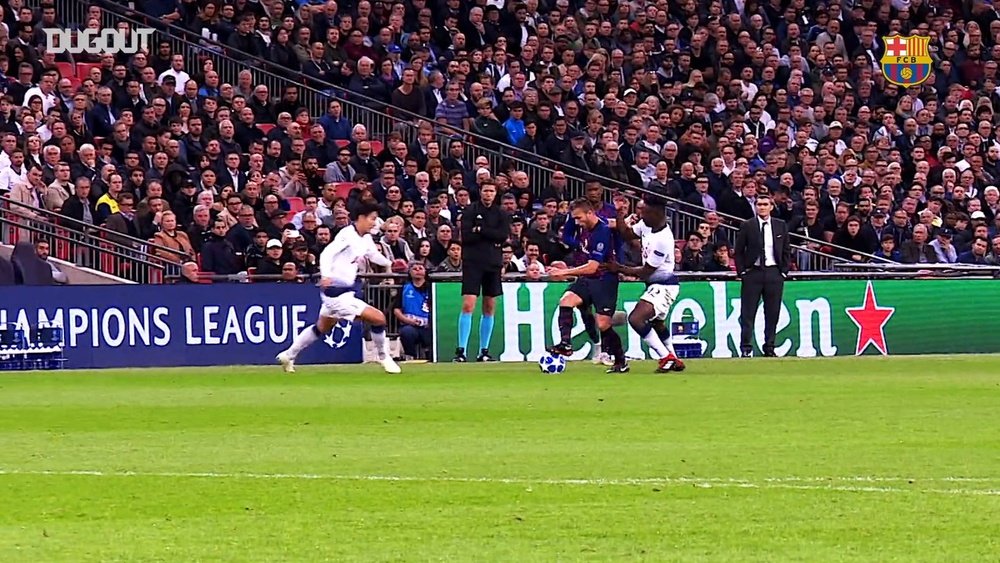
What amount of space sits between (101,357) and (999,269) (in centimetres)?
1348

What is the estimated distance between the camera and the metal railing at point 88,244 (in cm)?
2638

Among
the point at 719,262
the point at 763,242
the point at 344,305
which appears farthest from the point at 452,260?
the point at 344,305

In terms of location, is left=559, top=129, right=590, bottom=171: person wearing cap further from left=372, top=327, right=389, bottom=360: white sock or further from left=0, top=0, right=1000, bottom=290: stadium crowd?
left=372, top=327, right=389, bottom=360: white sock

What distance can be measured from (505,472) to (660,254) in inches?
431

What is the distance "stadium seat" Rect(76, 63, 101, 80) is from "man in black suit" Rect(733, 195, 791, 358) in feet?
33.5

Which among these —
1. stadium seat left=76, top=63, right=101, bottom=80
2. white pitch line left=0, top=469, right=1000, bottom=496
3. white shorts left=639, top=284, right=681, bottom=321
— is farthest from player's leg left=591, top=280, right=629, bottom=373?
white pitch line left=0, top=469, right=1000, bottom=496

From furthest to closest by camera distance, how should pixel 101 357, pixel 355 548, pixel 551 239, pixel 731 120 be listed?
pixel 731 120 < pixel 551 239 < pixel 101 357 < pixel 355 548

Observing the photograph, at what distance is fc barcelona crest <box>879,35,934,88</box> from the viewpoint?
38.0 m

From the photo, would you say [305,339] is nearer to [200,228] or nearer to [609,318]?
[609,318]

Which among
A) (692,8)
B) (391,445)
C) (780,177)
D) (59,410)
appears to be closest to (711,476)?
(391,445)

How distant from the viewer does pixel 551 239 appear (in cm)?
2861

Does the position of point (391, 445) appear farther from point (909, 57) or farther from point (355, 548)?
point (909, 57)

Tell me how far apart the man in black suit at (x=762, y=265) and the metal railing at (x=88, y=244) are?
7.55 metres

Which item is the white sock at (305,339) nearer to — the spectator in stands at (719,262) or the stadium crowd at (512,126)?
the stadium crowd at (512,126)
